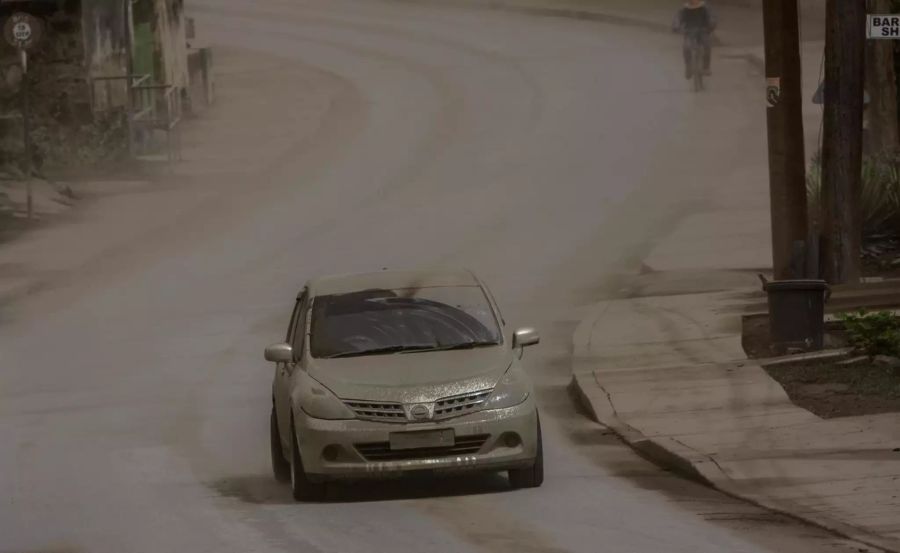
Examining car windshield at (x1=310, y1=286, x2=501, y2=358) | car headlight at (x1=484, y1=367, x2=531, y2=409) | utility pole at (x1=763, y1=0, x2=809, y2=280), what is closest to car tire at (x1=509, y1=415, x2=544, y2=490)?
car headlight at (x1=484, y1=367, x2=531, y2=409)

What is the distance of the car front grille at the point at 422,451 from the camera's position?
14203 millimetres

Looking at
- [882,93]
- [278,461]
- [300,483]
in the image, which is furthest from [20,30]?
[300,483]

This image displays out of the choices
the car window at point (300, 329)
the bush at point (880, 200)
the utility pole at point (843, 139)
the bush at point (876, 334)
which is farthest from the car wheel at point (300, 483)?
the bush at point (880, 200)

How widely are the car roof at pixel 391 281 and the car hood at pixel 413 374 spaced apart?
0.87 m

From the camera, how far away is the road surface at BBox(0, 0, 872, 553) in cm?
1375

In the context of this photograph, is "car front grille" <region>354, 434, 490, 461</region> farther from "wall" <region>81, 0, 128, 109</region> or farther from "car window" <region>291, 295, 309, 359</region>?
"wall" <region>81, 0, 128, 109</region>

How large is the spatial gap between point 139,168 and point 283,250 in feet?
36.2

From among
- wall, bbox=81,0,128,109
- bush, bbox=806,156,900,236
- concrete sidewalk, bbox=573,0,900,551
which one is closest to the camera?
concrete sidewalk, bbox=573,0,900,551

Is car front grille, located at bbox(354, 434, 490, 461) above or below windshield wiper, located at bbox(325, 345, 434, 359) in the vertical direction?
below

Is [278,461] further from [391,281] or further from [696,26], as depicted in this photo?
[696,26]

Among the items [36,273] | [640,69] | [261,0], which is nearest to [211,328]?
[36,273]

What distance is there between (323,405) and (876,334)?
612 cm

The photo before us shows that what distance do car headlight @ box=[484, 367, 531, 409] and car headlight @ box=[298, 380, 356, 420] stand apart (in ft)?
3.07

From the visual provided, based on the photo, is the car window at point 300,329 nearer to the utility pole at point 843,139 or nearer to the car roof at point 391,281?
the car roof at point 391,281
